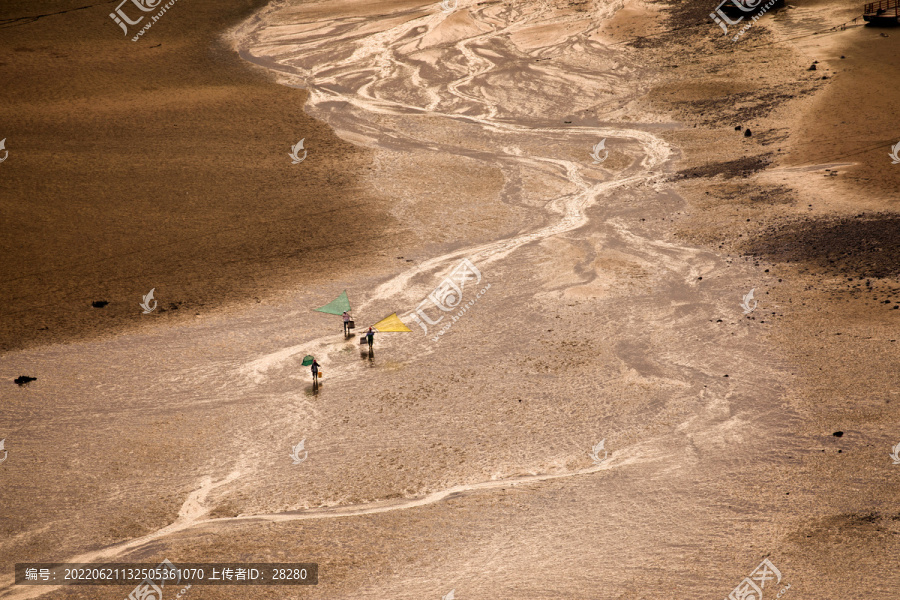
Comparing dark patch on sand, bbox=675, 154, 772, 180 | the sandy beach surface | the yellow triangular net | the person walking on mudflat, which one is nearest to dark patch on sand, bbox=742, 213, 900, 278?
the sandy beach surface

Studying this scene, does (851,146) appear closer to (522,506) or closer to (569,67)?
(569,67)

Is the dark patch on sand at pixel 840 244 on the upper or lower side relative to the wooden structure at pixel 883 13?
lower

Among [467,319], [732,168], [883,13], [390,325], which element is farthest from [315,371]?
[883,13]

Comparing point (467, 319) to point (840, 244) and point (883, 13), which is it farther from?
point (883, 13)

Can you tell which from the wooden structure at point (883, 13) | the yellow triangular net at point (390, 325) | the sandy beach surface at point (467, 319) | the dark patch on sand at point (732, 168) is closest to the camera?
the sandy beach surface at point (467, 319)

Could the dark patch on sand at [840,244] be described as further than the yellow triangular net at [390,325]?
Yes

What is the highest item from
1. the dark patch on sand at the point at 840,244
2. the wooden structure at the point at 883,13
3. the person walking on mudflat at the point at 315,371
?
the wooden structure at the point at 883,13

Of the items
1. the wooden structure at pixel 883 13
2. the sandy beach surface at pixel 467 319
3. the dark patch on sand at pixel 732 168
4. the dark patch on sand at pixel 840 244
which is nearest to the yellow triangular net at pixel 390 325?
the sandy beach surface at pixel 467 319

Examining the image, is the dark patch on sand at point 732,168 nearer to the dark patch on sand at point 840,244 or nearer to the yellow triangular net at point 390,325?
the dark patch on sand at point 840,244

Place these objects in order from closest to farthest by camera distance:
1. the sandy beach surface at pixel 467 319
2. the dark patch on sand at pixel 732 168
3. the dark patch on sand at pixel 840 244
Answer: the sandy beach surface at pixel 467 319 → the dark patch on sand at pixel 840 244 → the dark patch on sand at pixel 732 168
